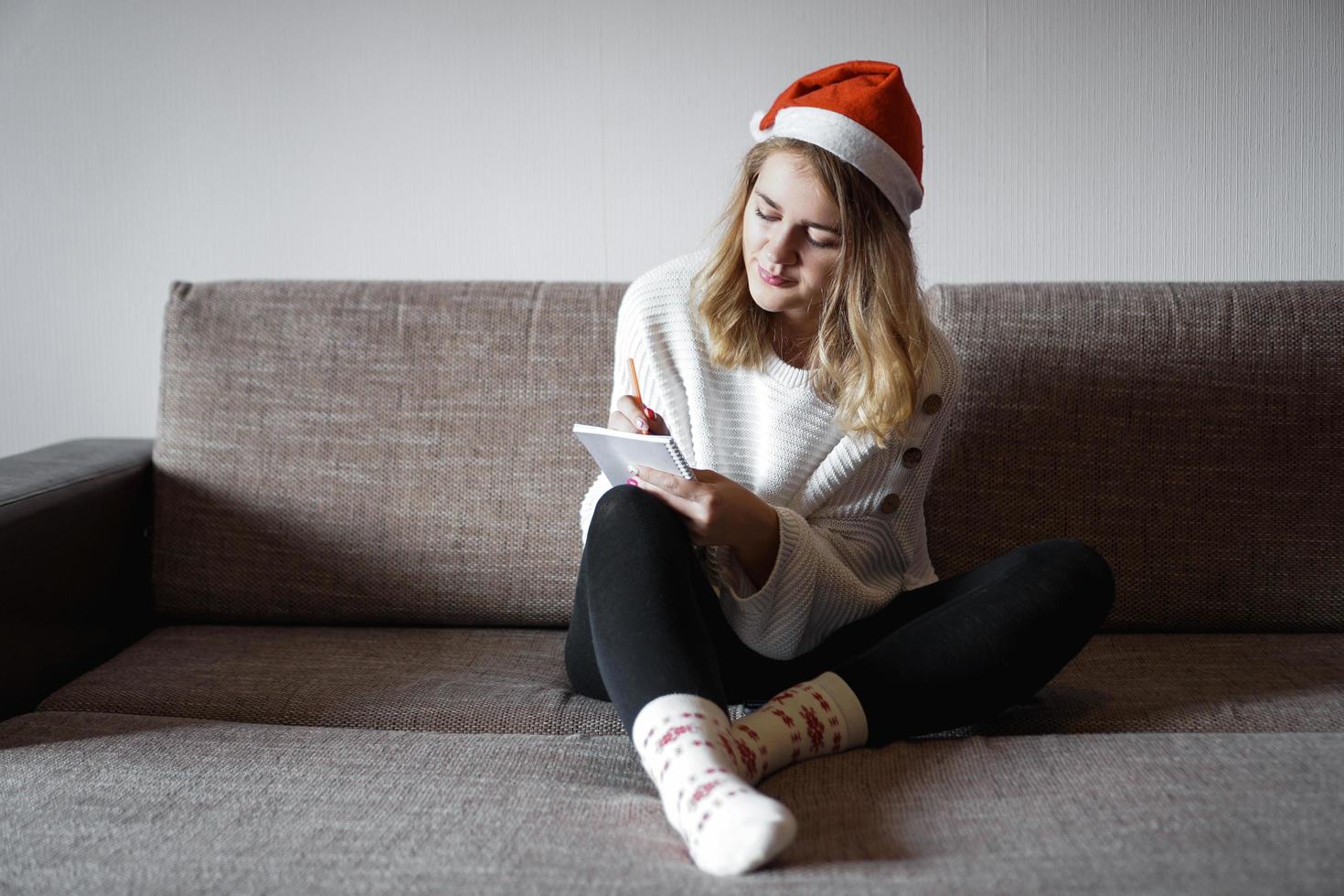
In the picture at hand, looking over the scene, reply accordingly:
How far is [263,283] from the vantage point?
1651 millimetres

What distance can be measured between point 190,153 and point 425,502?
2.69ft

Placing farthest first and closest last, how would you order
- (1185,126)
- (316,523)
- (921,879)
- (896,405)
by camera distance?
1. (1185,126)
2. (316,523)
3. (896,405)
4. (921,879)

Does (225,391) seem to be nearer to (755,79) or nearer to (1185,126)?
(755,79)

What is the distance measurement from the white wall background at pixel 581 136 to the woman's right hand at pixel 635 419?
0.67 m

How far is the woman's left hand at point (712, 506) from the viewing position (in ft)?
3.78

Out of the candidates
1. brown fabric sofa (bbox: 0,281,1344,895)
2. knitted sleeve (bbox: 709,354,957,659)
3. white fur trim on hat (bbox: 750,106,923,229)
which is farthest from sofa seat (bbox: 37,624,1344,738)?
white fur trim on hat (bbox: 750,106,923,229)

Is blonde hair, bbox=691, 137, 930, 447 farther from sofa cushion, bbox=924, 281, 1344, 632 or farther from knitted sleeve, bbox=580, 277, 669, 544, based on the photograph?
sofa cushion, bbox=924, 281, 1344, 632

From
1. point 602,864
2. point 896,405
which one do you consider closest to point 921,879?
point 602,864

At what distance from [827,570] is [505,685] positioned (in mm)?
405

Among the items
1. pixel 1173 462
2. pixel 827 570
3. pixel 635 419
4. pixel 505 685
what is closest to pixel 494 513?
pixel 505 685

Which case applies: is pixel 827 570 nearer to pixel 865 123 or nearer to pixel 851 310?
pixel 851 310

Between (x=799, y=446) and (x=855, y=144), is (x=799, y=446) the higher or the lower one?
the lower one

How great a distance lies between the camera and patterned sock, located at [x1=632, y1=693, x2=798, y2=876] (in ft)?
2.79

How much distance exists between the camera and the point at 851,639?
1302 mm
